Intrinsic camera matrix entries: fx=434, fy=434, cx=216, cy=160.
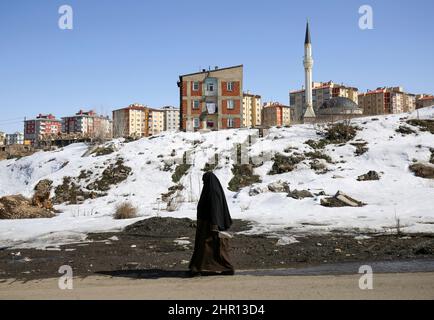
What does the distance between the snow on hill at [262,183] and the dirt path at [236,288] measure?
489 cm

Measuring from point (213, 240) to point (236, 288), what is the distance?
1255 mm

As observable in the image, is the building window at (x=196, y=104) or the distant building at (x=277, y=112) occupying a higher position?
the distant building at (x=277, y=112)

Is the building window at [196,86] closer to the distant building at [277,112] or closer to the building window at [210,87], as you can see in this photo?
the building window at [210,87]

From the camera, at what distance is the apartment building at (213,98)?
53.7 meters

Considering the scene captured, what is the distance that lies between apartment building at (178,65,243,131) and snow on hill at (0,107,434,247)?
1870 centimetres

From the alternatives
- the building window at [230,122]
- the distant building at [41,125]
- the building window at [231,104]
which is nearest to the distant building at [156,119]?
the distant building at [41,125]

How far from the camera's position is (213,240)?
24.0 ft

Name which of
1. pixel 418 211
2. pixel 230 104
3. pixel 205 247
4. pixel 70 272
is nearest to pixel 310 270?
pixel 205 247

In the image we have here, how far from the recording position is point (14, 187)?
95.3 feet

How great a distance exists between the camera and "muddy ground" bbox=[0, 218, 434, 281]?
841cm

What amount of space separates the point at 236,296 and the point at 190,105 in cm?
4929

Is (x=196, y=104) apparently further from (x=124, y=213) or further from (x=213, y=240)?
(x=213, y=240)
